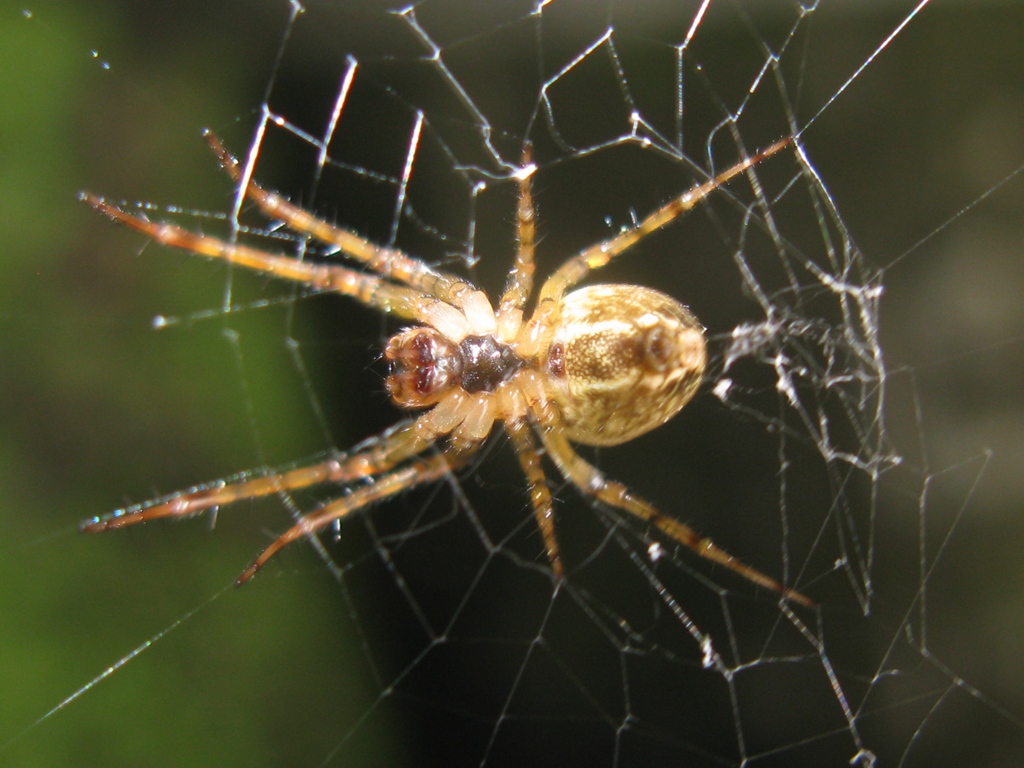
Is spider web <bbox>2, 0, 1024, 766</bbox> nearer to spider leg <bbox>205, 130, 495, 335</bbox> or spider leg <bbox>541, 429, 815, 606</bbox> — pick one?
spider leg <bbox>205, 130, 495, 335</bbox>

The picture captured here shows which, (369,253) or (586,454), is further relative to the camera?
(586,454)

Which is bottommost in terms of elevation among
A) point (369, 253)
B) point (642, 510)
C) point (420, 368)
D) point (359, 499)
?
point (642, 510)

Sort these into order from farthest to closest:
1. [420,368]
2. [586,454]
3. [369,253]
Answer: [586,454]
[420,368]
[369,253]

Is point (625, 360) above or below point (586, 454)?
above

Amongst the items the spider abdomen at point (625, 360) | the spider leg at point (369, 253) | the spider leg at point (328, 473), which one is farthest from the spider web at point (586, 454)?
the spider leg at point (328, 473)

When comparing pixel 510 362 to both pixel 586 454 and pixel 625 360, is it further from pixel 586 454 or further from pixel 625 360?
pixel 586 454

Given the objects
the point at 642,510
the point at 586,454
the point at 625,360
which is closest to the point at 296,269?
the point at 625,360

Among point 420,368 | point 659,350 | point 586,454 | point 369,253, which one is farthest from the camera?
point 586,454
